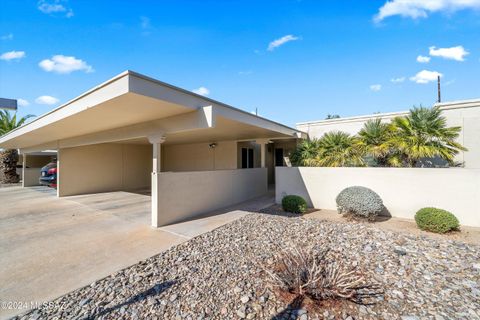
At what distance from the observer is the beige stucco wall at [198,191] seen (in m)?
5.68

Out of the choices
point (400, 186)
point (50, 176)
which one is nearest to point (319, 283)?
point (400, 186)

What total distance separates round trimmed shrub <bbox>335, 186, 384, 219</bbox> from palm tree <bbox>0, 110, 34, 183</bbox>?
23152 millimetres

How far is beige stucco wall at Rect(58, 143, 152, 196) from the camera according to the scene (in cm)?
1058

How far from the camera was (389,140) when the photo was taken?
7301mm

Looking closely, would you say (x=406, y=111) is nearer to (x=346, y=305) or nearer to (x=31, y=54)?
(x=346, y=305)

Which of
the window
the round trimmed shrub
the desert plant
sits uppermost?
the window

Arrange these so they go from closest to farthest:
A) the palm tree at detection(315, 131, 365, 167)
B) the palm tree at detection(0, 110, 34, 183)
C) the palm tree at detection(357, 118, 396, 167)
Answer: the palm tree at detection(357, 118, 396, 167) < the palm tree at detection(315, 131, 365, 167) < the palm tree at detection(0, 110, 34, 183)

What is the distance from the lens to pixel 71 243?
4578 millimetres

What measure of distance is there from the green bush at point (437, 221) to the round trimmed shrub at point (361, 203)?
3.30ft

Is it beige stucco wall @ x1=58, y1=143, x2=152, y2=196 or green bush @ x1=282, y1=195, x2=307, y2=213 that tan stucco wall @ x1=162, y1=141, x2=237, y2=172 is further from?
green bush @ x1=282, y1=195, x2=307, y2=213

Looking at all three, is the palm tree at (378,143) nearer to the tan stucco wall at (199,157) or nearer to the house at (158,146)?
the house at (158,146)

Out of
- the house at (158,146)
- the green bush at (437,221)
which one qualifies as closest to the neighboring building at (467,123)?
the green bush at (437,221)

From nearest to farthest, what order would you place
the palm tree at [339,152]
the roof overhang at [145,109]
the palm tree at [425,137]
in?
the roof overhang at [145,109], the palm tree at [425,137], the palm tree at [339,152]

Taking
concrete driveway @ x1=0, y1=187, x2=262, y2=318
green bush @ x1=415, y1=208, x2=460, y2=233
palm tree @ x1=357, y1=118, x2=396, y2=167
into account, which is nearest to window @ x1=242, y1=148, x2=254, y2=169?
concrete driveway @ x1=0, y1=187, x2=262, y2=318
